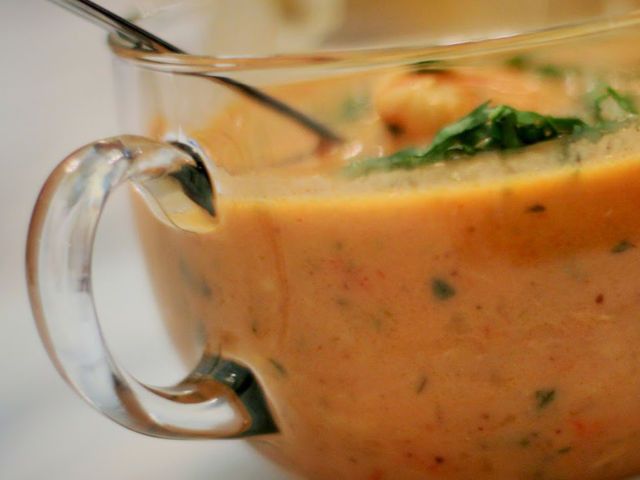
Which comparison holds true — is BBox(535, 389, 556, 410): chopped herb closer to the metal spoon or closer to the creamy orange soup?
the creamy orange soup

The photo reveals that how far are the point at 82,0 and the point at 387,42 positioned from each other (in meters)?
0.50

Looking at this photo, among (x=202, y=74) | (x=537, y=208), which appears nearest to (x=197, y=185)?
(x=202, y=74)

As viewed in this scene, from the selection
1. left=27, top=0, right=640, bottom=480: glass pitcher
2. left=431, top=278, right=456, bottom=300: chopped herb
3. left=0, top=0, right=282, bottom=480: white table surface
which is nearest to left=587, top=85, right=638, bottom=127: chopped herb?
left=27, top=0, right=640, bottom=480: glass pitcher

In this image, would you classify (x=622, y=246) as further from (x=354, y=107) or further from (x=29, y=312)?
(x=29, y=312)

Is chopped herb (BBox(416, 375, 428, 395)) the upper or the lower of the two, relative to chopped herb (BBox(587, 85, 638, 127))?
lower

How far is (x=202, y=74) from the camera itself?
46 cm

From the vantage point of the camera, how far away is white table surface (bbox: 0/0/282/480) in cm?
66

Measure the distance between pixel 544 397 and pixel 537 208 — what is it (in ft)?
0.33

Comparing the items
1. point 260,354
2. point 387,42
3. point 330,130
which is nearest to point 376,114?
point 330,130

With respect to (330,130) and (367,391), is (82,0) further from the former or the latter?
(367,391)

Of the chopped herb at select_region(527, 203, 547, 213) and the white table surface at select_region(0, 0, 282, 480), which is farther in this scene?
the white table surface at select_region(0, 0, 282, 480)

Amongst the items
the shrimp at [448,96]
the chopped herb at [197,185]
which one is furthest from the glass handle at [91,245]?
the shrimp at [448,96]

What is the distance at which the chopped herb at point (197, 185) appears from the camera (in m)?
0.47

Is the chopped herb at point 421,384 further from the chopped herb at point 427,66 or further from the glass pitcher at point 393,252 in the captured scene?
the chopped herb at point 427,66
